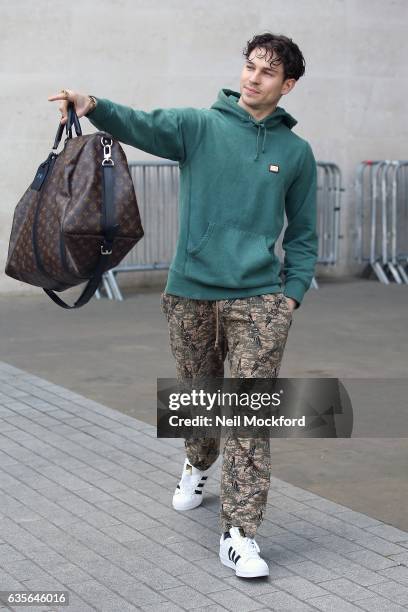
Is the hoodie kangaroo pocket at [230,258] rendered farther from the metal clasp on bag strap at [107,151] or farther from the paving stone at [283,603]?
the paving stone at [283,603]

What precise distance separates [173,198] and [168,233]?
0.38 metres

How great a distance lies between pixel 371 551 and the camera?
15.7 feet

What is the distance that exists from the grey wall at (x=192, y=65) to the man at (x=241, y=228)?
25.1 feet

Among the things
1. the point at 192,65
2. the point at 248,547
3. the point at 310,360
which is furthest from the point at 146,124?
the point at 192,65

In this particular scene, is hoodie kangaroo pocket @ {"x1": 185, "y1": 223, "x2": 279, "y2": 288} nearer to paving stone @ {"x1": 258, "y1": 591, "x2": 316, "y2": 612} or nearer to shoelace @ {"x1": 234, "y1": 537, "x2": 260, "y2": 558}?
shoelace @ {"x1": 234, "y1": 537, "x2": 260, "y2": 558}

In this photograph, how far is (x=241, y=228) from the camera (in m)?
4.55

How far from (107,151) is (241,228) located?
587mm

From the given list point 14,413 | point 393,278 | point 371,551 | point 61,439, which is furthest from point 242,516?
point 393,278

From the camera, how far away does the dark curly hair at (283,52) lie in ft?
14.9

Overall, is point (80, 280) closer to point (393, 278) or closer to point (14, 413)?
point (14, 413)

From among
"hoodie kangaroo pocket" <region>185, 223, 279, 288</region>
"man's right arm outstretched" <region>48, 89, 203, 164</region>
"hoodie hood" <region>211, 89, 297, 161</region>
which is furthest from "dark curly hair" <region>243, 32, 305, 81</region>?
"hoodie kangaroo pocket" <region>185, 223, 279, 288</region>

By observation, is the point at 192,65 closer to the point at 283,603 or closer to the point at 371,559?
the point at 371,559

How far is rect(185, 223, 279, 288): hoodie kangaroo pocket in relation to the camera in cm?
452

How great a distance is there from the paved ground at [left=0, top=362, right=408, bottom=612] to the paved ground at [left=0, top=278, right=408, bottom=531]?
32 centimetres
